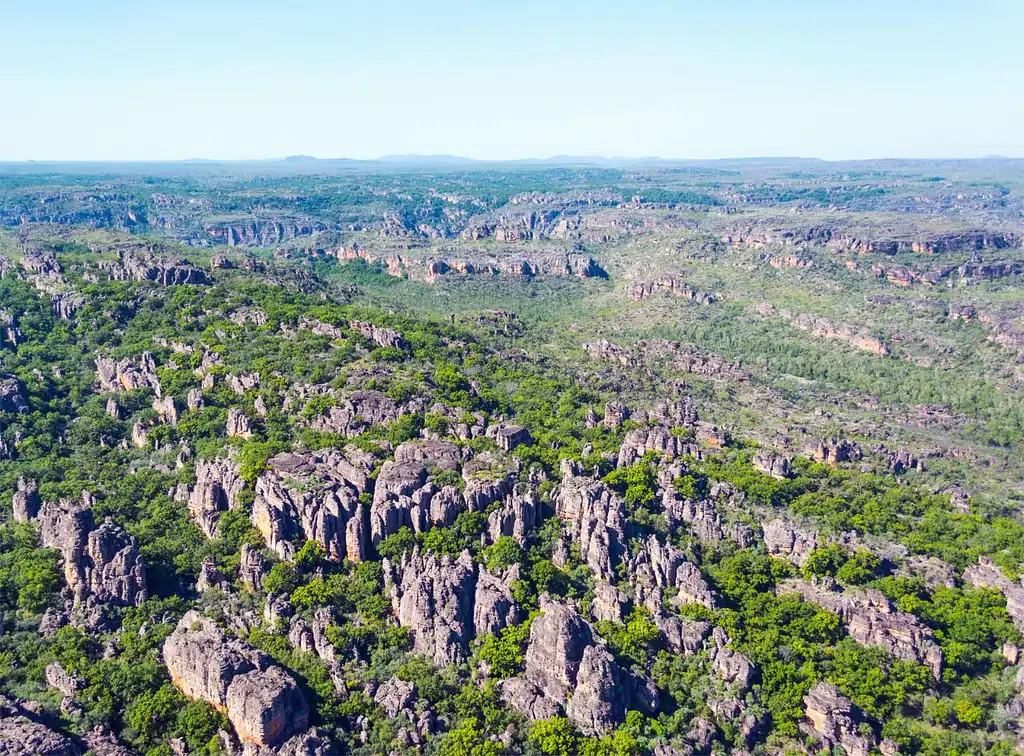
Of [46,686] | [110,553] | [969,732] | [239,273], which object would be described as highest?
[239,273]

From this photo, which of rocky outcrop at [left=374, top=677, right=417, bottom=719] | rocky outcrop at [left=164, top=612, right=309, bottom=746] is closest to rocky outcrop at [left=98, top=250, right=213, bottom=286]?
rocky outcrop at [left=164, top=612, right=309, bottom=746]

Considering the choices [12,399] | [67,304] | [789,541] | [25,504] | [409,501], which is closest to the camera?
[409,501]

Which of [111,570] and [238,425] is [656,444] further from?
[111,570]

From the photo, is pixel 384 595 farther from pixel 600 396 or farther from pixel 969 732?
pixel 600 396

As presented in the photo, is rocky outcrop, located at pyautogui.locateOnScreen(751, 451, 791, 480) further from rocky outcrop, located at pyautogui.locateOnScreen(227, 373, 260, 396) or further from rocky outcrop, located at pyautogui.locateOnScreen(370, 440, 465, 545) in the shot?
rocky outcrop, located at pyautogui.locateOnScreen(227, 373, 260, 396)

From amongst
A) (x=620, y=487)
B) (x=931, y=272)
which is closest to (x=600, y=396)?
(x=620, y=487)

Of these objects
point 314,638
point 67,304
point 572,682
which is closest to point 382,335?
point 67,304

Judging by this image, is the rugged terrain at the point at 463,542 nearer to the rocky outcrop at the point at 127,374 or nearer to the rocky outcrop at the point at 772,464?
the rocky outcrop at the point at 127,374
